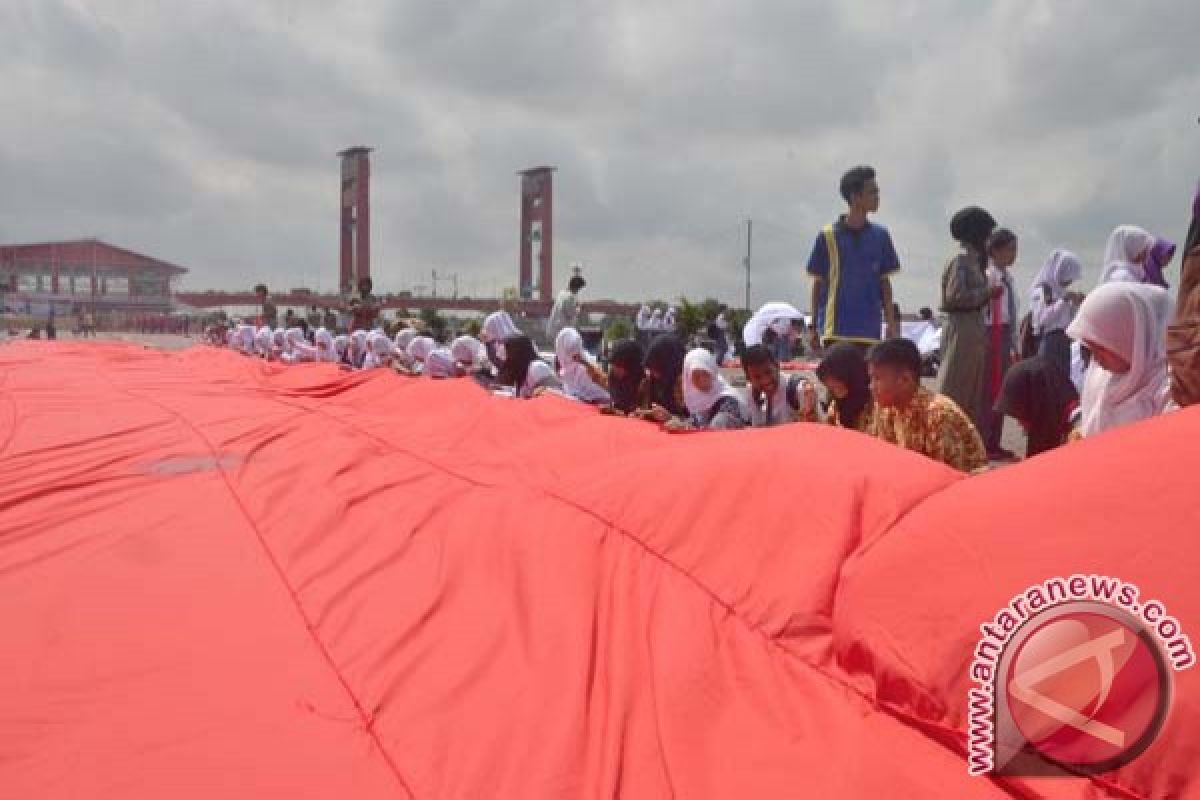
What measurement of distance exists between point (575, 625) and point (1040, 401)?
1.90 metres

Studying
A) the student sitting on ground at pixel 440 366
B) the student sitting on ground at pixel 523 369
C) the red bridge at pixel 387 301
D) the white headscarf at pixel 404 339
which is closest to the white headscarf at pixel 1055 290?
the student sitting on ground at pixel 523 369

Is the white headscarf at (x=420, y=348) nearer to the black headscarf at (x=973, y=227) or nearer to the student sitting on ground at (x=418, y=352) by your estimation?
the student sitting on ground at (x=418, y=352)

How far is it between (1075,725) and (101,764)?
42.6 inches

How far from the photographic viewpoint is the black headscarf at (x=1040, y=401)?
2668mm

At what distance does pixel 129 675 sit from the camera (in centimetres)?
130

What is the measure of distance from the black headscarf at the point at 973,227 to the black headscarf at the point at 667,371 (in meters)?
1.31

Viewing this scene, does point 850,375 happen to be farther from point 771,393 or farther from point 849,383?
point 771,393

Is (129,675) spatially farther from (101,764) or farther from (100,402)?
(100,402)

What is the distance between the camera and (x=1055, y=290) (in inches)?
173

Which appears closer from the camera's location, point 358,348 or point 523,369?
point 523,369

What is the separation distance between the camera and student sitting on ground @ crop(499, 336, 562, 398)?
5070 mm

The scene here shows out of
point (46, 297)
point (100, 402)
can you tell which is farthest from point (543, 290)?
point (100, 402)

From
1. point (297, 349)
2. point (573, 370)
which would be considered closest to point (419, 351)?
point (573, 370)

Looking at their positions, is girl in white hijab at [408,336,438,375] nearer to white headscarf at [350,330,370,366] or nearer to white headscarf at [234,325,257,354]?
white headscarf at [350,330,370,366]
